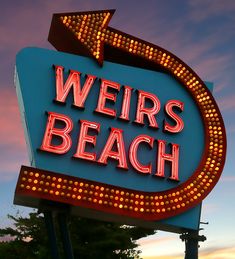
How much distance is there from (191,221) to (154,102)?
3.53 m

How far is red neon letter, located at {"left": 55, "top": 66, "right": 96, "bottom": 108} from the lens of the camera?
12.3m

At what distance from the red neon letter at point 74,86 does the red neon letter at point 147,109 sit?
1494 millimetres

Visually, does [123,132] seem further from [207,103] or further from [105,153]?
[207,103]

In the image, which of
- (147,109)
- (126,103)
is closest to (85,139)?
(126,103)

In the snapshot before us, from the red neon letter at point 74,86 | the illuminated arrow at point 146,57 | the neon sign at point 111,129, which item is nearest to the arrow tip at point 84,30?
the illuminated arrow at point 146,57

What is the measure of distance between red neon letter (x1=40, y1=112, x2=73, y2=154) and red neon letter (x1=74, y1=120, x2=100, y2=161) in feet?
0.93

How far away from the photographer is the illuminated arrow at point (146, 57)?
12.7 metres

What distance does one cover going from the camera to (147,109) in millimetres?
13273

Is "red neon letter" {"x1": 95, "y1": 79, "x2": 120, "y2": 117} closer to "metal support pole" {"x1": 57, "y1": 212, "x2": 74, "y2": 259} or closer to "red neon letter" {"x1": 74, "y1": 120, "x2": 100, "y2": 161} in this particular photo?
"red neon letter" {"x1": 74, "y1": 120, "x2": 100, "y2": 161}

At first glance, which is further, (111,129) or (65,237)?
(111,129)

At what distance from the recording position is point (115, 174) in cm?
1192

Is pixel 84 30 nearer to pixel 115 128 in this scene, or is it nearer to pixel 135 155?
pixel 115 128

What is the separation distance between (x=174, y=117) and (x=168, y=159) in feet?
4.66

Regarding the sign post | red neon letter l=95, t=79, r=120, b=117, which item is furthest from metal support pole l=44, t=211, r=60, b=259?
red neon letter l=95, t=79, r=120, b=117
